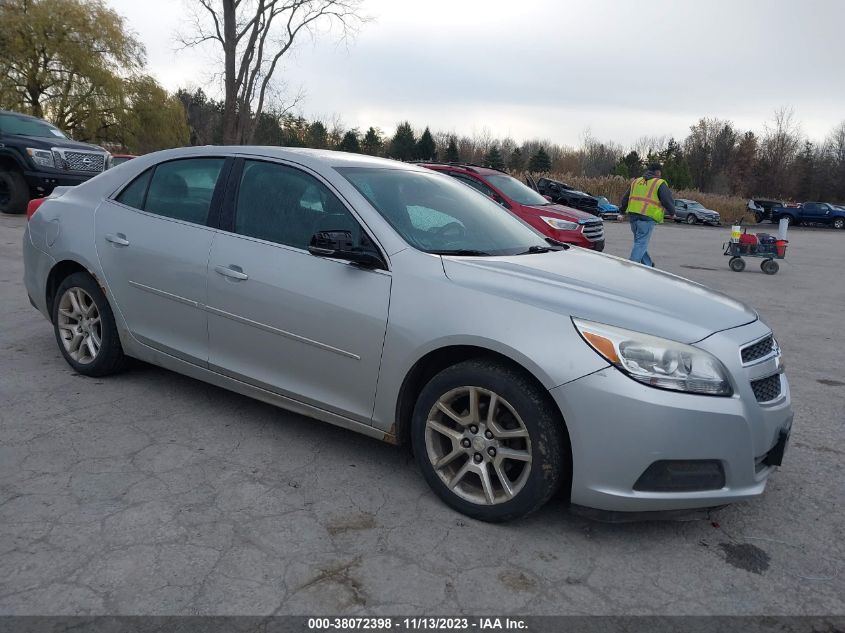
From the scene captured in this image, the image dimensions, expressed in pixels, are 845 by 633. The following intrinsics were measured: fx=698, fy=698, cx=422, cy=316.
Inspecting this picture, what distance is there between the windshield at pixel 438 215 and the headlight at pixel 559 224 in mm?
6571

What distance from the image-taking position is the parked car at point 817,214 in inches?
1676

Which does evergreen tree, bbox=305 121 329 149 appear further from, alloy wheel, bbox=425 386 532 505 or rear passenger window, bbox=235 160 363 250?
alloy wheel, bbox=425 386 532 505

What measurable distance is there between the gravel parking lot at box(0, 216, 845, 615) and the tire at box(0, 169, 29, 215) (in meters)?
11.2

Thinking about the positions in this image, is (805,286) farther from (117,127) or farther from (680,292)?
(117,127)

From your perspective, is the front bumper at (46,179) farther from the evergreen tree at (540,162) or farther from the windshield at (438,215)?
the evergreen tree at (540,162)

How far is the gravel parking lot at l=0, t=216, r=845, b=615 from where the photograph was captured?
249cm

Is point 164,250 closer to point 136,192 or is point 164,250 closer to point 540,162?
point 136,192


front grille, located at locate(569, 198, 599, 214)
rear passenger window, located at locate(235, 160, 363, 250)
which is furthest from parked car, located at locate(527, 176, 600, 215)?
Result: rear passenger window, located at locate(235, 160, 363, 250)

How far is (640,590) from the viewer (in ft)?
8.58

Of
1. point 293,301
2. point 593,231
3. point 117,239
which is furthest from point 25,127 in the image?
point 293,301

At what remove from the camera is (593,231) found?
1164 centimetres

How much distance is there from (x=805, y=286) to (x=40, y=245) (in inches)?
460

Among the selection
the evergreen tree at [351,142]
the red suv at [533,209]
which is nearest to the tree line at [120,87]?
the evergreen tree at [351,142]

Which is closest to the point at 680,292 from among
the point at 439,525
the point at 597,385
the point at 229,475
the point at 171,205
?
the point at 597,385
